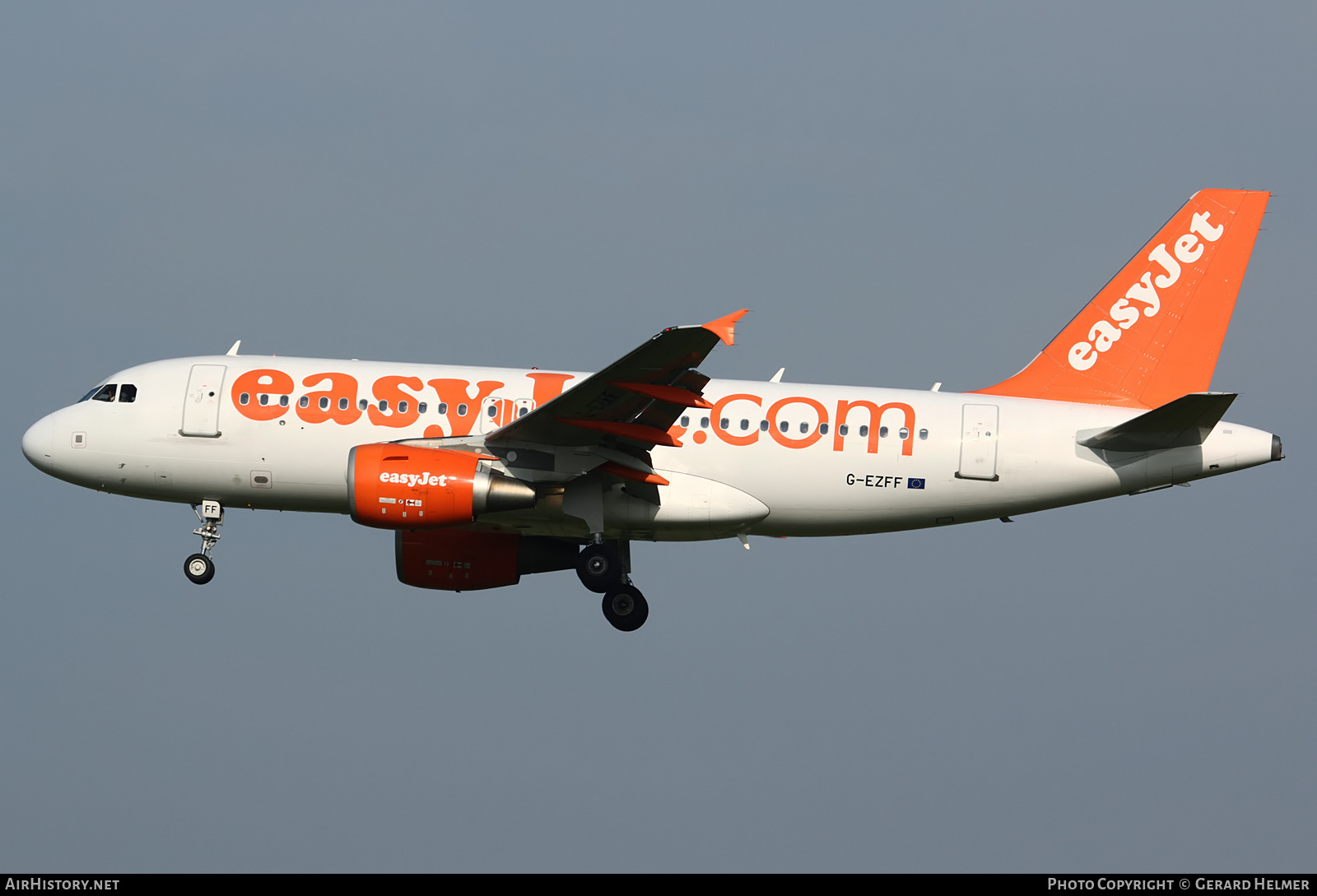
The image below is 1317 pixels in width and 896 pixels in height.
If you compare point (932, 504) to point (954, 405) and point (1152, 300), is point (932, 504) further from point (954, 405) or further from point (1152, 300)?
point (1152, 300)

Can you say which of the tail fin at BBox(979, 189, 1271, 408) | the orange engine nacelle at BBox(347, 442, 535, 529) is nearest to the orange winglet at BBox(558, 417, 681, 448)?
the orange engine nacelle at BBox(347, 442, 535, 529)

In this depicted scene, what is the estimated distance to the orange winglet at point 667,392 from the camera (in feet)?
93.2

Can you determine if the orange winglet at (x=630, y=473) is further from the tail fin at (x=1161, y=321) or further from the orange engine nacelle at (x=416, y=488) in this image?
the tail fin at (x=1161, y=321)

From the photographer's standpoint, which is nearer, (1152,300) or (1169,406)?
(1169,406)

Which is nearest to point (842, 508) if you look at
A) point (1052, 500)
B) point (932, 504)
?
point (932, 504)

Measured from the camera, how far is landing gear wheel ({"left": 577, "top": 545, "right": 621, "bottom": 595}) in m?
32.1

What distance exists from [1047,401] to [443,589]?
14.0 metres

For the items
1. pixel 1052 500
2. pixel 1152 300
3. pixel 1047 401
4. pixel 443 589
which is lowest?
pixel 443 589

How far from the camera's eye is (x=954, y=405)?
32281 mm

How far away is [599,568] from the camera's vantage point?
32.1 m

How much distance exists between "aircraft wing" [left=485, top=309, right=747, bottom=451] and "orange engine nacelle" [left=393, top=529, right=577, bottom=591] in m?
4.81

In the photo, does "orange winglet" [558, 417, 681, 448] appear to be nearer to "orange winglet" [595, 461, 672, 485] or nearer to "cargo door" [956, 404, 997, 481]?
"orange winglet" [595, 461, 672, 485]

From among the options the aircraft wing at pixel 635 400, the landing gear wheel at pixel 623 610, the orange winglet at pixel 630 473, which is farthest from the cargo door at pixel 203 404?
the landing gear wheel at pixel 623 610

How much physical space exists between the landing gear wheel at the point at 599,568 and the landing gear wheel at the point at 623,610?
0.82 ft
